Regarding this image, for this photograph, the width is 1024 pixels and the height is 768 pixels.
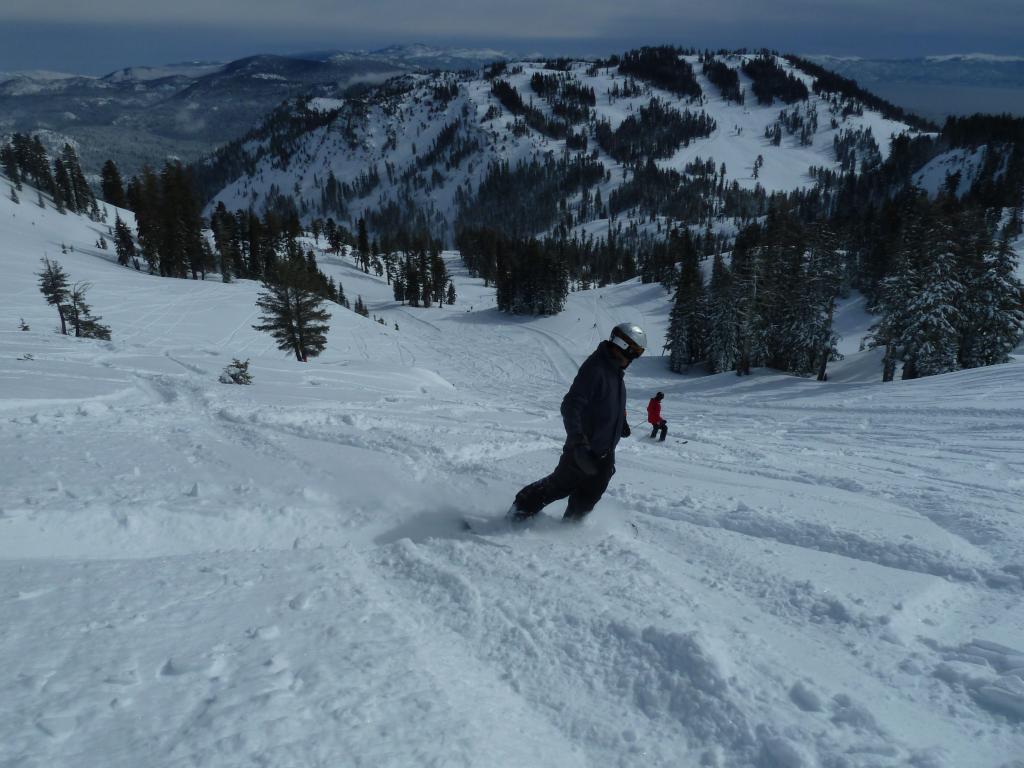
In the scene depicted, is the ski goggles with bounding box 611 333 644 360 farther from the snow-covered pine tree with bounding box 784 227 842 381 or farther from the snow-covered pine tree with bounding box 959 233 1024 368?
the snow-covered pine tree with bounding box 959 233 1024 368

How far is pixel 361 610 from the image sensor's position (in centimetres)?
382

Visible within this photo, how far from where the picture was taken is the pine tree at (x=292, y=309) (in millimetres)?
32469

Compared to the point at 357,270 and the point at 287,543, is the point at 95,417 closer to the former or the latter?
the point at 287,543

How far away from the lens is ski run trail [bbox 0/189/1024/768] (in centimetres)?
271

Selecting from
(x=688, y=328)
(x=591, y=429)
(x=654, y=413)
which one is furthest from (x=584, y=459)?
(x=688, y=328)

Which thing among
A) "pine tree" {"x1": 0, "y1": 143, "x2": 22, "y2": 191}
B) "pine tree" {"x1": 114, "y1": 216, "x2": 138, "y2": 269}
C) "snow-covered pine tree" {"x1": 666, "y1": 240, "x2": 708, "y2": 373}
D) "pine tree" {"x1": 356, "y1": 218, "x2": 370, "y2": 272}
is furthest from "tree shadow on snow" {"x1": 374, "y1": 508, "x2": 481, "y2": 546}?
"pine tree" {"x1": 356, "y1": 218, "x2": 370, "y2": 272}

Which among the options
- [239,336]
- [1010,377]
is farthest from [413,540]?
[239,336]

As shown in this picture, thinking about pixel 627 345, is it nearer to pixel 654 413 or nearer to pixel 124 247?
pixel 654 413

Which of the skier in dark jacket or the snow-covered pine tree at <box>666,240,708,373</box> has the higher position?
the skier in dark jacket

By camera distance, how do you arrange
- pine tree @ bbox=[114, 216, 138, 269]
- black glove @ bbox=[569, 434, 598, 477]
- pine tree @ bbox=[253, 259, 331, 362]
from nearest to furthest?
black glove @ bbox=[569, 434, 598, 477], pine tree @ bbox=[253, 259, 331, 362], pine tree @ bbox=[114, 216, 138, 269]

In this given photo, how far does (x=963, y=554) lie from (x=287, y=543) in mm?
6347

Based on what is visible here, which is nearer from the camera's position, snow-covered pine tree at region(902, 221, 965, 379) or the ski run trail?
the ski run trail

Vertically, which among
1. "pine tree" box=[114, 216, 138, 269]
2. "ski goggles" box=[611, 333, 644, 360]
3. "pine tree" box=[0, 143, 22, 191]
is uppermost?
"pine tree" box=[0, 143, 22, 191]

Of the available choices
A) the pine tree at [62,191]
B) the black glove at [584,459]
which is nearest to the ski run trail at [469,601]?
the black glove at [584,459]
